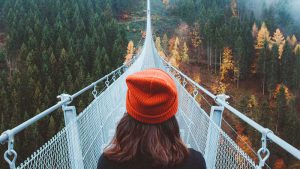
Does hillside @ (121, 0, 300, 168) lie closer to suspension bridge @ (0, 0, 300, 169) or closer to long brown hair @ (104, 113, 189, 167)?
suspension bridge @ (0, 0, 300, 169)

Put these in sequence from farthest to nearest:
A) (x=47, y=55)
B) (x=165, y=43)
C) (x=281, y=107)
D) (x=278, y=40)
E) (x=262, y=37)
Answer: (x=165, y=43) < (x=278, y=40) < (x=262, y=37) < (x=47, y=55) < (x=281, y=107)

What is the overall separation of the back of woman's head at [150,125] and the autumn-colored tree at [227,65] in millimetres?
50183

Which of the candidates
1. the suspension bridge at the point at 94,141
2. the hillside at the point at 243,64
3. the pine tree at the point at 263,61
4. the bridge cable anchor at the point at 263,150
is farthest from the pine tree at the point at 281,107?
the bridge cable anchor at the point at 263,150

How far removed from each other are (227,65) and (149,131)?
50.8m

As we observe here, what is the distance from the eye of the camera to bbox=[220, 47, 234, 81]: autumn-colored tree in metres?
50.8

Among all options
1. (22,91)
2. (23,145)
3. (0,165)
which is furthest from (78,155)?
(22,91)

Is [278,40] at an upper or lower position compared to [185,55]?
A: upper

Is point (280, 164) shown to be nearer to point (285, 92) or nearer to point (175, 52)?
point (285, 92)

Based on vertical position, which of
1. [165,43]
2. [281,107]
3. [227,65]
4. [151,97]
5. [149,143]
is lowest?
[281,107]

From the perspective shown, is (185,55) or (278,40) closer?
(278,40)

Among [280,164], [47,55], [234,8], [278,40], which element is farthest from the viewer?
[234,8]

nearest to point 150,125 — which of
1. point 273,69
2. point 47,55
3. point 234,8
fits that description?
point 47,55

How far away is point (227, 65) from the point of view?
167 feet

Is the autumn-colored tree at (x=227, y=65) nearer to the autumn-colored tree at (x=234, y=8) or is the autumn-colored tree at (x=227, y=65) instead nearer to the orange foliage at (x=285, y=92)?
the orange foliage at (x=285, y=92)
